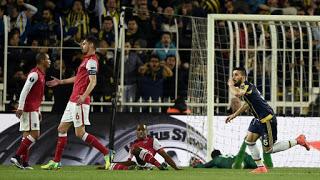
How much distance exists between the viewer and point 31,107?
18.6 metres

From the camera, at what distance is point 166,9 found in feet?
80.4

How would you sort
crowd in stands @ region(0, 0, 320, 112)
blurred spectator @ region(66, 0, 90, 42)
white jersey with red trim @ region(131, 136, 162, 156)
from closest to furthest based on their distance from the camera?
white jersey with red trim @ region(131, 136, 162, 156)
crowd in stands @ region(0, 0, 320, 112)
blurred spectator @ region(66, 0, 90, 42)

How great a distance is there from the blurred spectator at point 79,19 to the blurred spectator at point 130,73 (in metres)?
1.37

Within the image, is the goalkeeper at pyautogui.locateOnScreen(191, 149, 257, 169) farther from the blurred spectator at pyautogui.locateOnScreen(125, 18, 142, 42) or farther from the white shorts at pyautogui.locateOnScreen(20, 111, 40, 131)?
the blurred spectator at pyautogui.locateOnScreen(125, 18, 142, 42)

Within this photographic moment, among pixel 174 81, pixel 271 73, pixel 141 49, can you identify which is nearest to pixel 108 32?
pixel 141 49

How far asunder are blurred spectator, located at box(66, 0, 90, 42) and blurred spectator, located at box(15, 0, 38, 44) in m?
0.83

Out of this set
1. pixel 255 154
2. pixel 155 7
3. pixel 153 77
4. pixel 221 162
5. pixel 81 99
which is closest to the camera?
pixel 81 99

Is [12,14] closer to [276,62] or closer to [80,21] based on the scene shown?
[80,21]

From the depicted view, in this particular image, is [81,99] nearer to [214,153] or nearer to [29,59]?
[214,153]

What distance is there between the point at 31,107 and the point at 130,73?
429 cm

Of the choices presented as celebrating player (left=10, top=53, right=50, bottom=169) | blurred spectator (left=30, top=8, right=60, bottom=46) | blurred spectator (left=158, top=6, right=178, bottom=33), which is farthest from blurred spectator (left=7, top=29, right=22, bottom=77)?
celebrating player (left=10, top=53, right=50, bottom=169)

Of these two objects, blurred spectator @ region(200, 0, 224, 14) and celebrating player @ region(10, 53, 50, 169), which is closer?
celebrating player @ region(10, 53, 50, 169)

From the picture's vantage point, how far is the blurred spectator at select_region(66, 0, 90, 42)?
77.5 ft

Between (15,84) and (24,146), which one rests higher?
(15,84)
